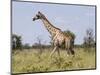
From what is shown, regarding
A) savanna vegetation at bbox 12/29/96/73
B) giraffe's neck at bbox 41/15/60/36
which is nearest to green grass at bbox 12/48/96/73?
savanna vegetation at bbox 12/29/96/73

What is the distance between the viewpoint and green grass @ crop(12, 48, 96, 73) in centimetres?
259

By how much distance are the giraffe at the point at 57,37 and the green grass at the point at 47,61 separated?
69mm

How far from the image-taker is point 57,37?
277 cm

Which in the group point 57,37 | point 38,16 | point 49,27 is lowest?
point 57,37

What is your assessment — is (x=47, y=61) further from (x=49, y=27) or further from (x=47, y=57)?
(x=49, y=27)

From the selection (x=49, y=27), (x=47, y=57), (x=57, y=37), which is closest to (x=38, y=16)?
(x=49, y=27)

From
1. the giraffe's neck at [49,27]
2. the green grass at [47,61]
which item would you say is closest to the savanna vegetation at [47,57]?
the green grass at [47,61]

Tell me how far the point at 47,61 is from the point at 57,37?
0.31 meters

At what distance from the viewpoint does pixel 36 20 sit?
2670 mm

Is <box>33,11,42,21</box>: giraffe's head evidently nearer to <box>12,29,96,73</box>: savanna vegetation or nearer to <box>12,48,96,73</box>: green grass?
<box>12,29,96,73</box>: savanna vegetation

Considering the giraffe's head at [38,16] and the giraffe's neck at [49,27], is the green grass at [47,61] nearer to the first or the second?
the giraffe's neck at [49,27]

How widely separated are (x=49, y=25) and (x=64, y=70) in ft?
1.85
